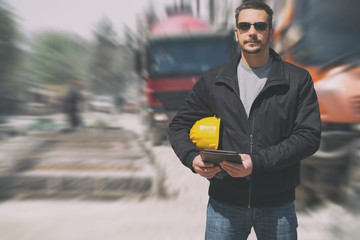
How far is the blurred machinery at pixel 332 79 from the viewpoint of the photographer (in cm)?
355

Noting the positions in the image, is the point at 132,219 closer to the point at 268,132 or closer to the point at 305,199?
the point at 305,199

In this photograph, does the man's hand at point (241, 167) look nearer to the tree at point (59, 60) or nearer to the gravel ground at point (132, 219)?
the gravel ground at point (132, 219)

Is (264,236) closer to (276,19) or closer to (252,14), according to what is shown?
(252,14)

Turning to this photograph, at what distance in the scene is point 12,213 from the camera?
13.6ft

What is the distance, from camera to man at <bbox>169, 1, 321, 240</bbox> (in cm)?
146

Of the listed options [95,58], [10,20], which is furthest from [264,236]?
[95,58]

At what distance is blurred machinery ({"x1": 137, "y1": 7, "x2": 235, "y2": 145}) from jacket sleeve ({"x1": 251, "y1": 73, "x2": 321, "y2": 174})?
6.19 m

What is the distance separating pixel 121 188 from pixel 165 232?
6.00 ft

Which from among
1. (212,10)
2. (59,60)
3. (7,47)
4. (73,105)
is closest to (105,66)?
(59,60)

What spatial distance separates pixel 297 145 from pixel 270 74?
13.8 inches

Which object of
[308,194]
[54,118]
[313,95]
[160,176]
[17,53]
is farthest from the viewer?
[54,118]

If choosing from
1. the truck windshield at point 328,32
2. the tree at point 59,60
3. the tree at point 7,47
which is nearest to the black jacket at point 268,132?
the truck windshield at point 328,32

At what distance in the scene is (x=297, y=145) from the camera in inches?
56.3

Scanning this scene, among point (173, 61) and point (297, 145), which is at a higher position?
point (173, 61)
